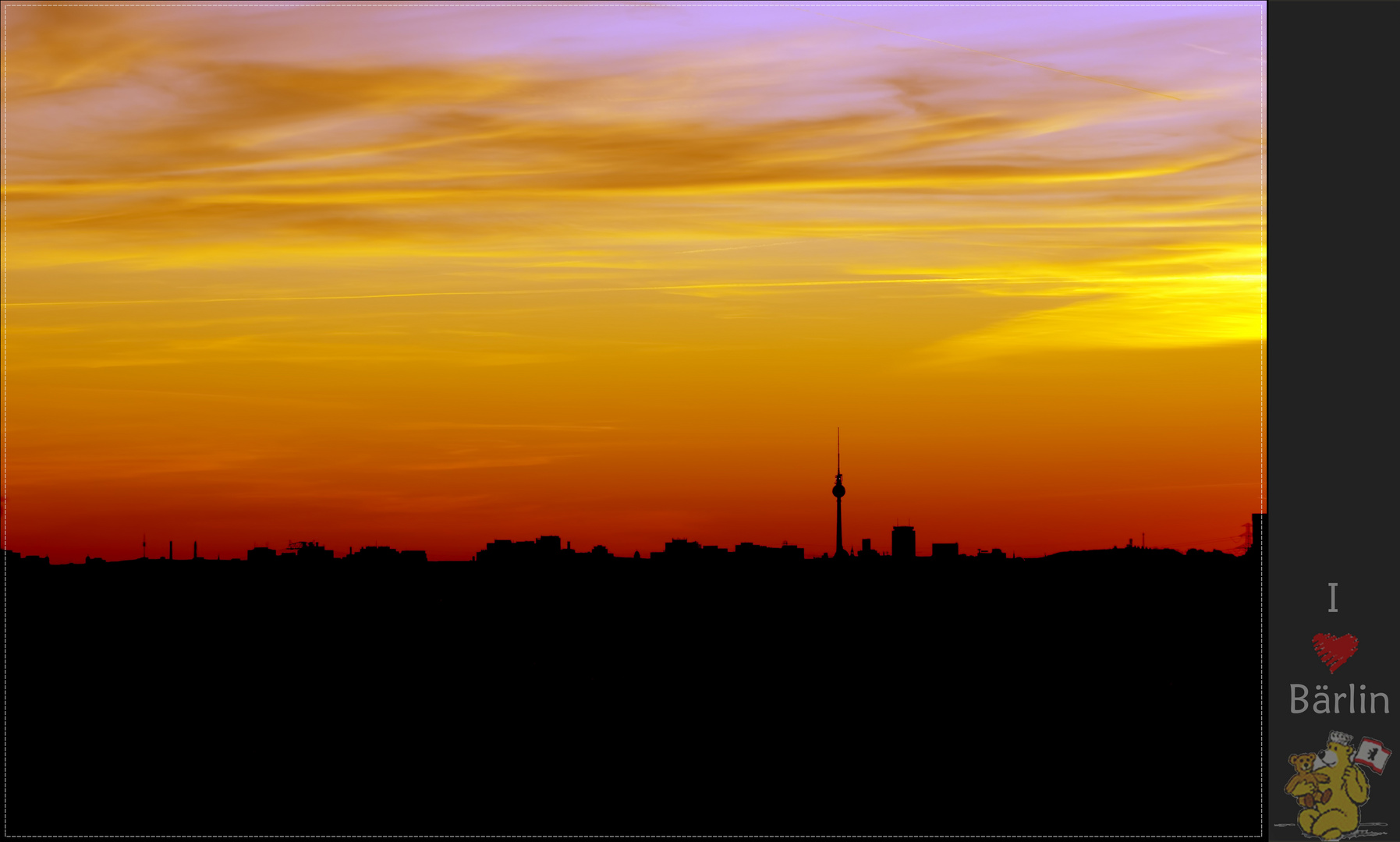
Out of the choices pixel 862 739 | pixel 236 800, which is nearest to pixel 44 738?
pixel 236 800

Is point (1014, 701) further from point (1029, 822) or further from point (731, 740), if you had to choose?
point (1029, 822)

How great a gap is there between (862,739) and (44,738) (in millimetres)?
82480

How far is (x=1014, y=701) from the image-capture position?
18775 cm
